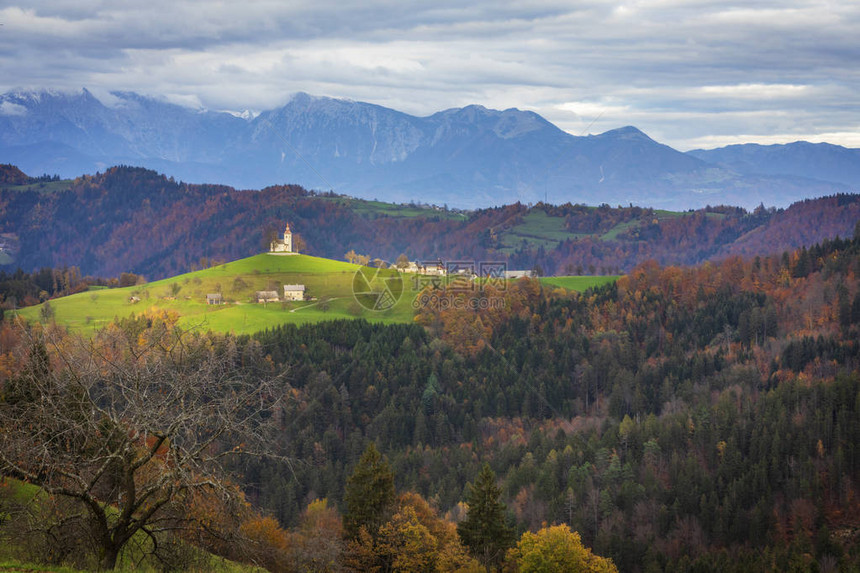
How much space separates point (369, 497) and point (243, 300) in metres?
102

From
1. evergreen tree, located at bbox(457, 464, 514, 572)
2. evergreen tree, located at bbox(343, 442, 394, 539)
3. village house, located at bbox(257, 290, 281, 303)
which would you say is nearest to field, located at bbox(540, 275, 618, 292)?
village house, located at bbox(257, 290, 281, 303)

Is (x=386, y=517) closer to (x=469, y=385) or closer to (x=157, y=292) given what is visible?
(x=469, y=385)

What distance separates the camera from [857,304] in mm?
133000

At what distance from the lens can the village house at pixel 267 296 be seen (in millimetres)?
142625

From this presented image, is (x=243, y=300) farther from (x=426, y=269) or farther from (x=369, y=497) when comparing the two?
(x=369, y=497)

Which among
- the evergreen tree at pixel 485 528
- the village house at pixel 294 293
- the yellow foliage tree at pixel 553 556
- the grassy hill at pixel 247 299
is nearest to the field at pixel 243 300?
the grassy hill at pixel 247 299

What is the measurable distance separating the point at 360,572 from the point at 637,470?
58288 millimetres

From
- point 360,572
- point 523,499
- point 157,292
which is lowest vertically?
point 523,499

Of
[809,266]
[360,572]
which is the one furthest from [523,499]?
[809,266]

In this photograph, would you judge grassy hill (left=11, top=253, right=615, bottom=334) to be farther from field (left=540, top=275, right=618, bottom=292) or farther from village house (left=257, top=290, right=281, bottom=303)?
field (left=540, top=275, right=618, bottom=292)

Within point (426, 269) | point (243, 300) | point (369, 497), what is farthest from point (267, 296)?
point (369, 497)

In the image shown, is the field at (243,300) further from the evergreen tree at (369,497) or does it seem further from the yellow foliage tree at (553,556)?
the yellow foliage tree at (553,556)

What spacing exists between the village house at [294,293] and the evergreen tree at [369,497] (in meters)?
102

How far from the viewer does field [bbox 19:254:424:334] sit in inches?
5094
